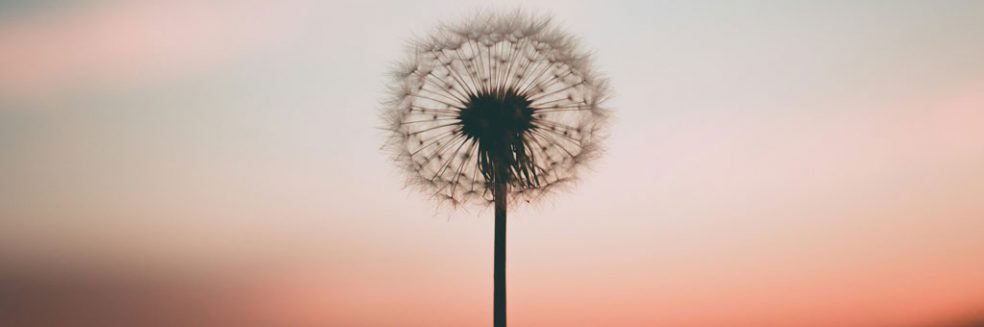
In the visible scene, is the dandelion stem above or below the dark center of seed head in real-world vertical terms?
below

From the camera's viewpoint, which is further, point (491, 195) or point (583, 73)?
point (583, 73)

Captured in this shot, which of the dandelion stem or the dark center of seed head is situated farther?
the dark center of seed head

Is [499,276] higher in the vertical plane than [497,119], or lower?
lower

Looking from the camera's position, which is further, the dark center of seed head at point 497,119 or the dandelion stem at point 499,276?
the dark center of seed head at point 497,119

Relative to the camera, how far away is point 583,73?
13.0 meters

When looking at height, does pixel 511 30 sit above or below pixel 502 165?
above

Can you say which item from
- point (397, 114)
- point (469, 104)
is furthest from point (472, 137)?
point (397, 114)

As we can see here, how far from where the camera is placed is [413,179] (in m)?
12.7

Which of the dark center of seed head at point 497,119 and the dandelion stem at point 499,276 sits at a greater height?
the dark center of seed head at point 497,119

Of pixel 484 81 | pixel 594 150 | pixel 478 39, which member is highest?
pixel 478 39

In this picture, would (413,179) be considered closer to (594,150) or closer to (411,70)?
(411,70)

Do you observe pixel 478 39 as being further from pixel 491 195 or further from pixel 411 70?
pixel 491 195

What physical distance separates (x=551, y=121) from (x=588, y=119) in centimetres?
55

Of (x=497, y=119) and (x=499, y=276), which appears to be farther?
(x=497, y=119)
